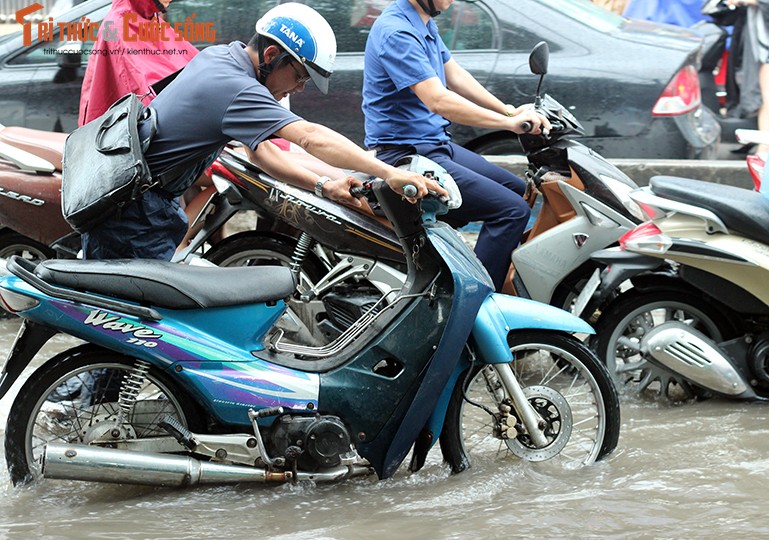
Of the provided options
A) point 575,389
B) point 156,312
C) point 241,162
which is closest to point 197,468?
point 156,312

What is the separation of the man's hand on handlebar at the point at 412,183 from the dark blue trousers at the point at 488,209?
54.3 inches

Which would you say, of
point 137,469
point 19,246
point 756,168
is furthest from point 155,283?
point 756,168

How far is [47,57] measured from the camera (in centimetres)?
737

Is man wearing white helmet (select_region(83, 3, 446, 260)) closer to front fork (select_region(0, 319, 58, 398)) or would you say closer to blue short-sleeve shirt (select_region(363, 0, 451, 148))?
front fork (select_region(0, 319, 58, 398))

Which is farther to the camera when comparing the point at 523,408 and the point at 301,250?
the point at 301,250

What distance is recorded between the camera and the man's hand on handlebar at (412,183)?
3.88 m

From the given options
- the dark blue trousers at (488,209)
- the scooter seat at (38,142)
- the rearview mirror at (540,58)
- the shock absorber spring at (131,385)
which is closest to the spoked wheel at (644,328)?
the dark blue trousers at (488,209)

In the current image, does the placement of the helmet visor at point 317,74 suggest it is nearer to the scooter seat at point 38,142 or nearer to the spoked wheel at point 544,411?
the spoked wheel at point 544,411

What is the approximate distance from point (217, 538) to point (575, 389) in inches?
57.4

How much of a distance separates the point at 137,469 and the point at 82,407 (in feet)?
1.21

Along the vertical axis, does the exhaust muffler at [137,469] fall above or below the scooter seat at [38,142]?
below

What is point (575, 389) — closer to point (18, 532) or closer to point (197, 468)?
point (197, 468)

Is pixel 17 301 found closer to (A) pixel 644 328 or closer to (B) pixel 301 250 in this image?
(B) pixel 301 250

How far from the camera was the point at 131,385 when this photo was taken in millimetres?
4016
